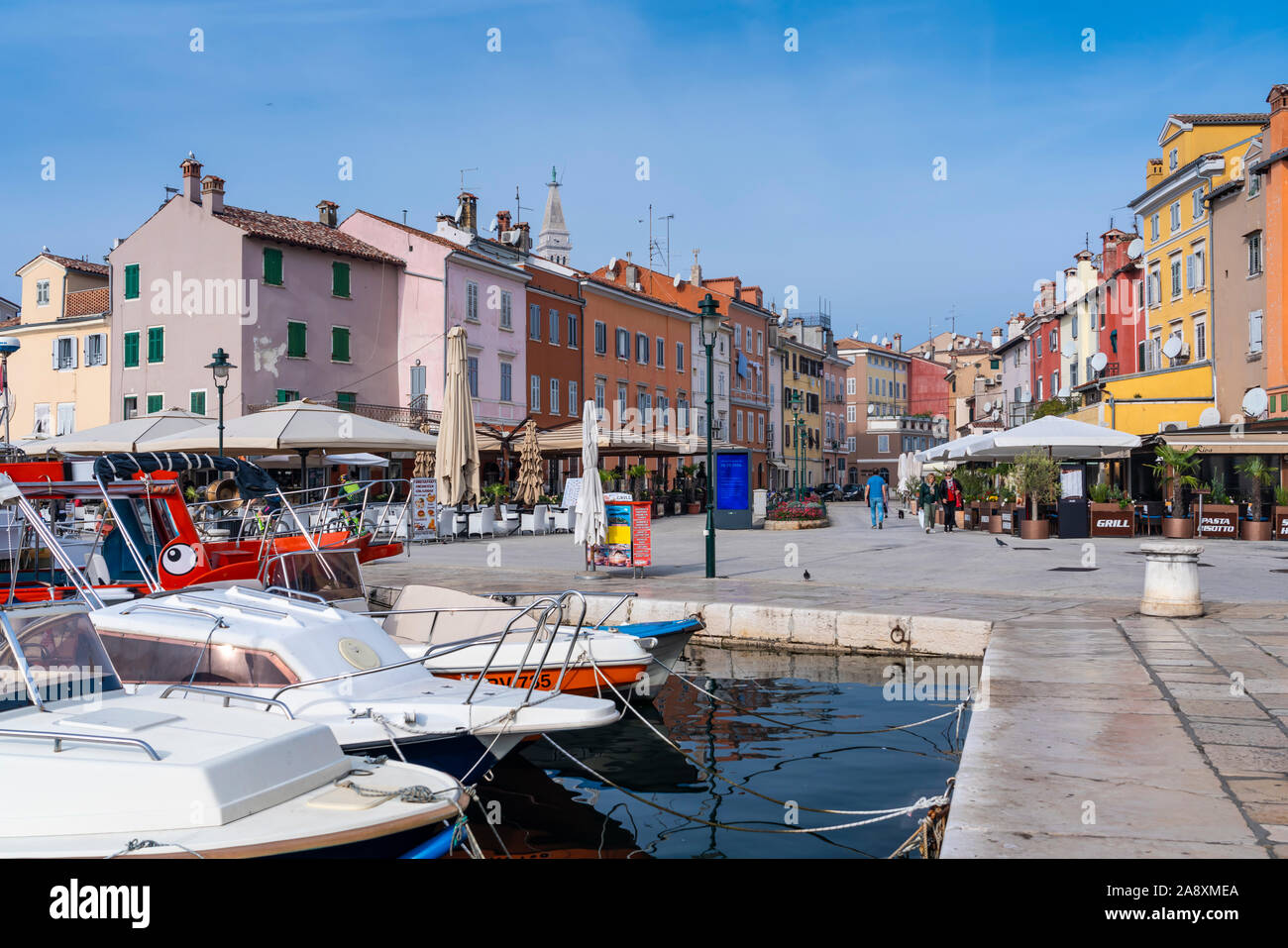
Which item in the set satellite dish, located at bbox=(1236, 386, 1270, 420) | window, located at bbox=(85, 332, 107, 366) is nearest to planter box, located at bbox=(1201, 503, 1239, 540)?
satellite dish, located at bbox=(1236, 386, 1270, 420)

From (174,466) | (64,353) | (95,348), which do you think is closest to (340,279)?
(95,348)

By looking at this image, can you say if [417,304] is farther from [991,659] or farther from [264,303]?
[991,659]

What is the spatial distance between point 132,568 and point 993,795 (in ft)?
31.5

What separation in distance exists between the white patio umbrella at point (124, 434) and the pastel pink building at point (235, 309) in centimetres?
867

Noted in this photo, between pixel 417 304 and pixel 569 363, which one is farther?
pixel 569 363

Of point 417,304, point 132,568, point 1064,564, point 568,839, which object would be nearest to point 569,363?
point 417,304

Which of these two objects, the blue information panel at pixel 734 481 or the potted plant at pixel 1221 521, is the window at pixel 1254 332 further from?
the blue information panel at pixel 734 481

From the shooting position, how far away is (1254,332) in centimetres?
3450

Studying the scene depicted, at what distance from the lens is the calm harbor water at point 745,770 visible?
7094mm

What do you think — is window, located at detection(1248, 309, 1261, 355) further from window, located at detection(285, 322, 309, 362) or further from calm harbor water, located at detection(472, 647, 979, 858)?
window, located at detection(285, 322, 309, 362)

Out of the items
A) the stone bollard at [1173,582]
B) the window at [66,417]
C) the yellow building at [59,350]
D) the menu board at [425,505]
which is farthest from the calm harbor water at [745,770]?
the window at [66,417]

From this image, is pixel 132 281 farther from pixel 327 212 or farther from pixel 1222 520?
pixel 1222 520

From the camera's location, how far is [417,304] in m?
41.7

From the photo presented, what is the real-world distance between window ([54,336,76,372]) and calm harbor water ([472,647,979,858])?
38.0 m
